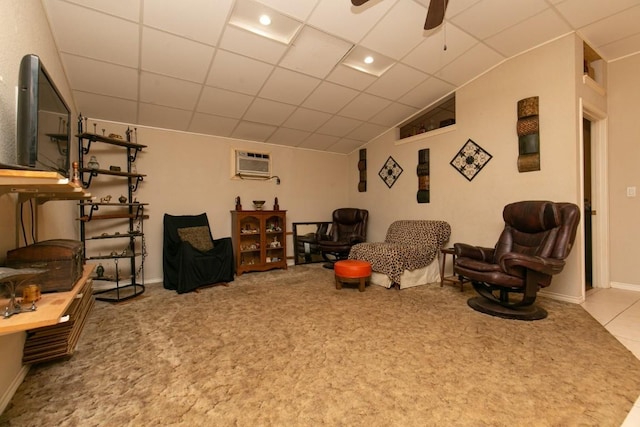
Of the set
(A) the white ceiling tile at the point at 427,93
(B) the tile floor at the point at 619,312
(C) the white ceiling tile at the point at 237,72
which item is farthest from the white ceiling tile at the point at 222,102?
(B) the tile floor at the point at 619,312

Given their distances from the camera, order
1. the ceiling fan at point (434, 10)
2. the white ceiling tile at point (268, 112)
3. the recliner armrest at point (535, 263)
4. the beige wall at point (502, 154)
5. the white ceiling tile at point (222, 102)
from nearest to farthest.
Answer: the ceiling fan at point (434, 10) → the recliner armrest at point (535, 263) → the beige wall at point (502, 154) → the white ceiling tile at point (222, 102) → the white ceiling tile at point (268, 112)

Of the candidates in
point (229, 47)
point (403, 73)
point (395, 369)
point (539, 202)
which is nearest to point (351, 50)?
point (403, 73)

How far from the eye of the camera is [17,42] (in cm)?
150

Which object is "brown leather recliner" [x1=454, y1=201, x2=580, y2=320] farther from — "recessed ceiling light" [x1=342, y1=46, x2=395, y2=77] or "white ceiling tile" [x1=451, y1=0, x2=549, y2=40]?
"recessed ceiling light" [x1=342, y1=46, x2=395, y2=77]

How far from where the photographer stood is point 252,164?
15.8ft

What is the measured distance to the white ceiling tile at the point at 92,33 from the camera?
218cm

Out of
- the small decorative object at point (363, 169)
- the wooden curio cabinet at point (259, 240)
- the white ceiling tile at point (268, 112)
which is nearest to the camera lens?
the white ceiling tile at point (268, 112)

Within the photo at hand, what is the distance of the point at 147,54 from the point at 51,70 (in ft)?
2.55

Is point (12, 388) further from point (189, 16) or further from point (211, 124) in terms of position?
point (211, 124)

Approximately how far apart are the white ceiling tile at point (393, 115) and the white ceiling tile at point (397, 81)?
34cm

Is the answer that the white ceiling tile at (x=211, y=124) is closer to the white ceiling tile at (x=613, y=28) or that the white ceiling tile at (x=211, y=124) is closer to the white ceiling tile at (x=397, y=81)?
the white ceiling tile at (x=397, y=81)

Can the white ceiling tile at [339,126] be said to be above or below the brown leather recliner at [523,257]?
above

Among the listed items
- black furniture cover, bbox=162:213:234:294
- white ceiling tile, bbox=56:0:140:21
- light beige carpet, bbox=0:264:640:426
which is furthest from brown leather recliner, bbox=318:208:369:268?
white ceiling tile, bbox=56:0:140:21

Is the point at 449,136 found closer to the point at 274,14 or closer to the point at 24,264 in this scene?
the point at 274,14
